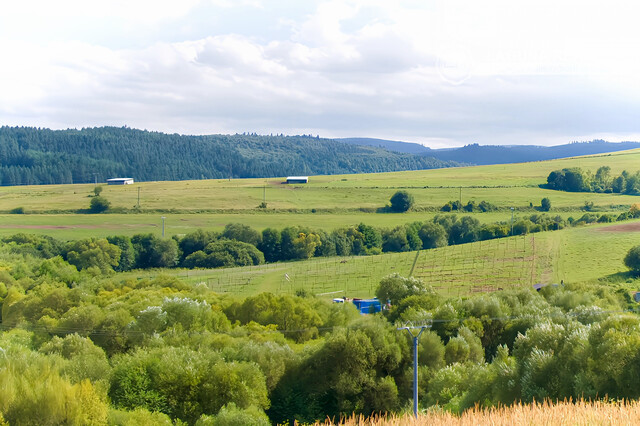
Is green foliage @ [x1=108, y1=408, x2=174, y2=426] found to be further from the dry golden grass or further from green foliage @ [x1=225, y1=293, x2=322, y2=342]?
green foliage @ [x1=225, y1=293, x2=322, y2=342]

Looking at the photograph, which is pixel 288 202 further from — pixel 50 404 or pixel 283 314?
pixel 50 404

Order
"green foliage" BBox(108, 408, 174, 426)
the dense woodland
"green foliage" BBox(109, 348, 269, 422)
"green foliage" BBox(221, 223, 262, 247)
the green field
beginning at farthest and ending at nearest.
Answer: "green foliage" BBox(221, 223, 262, 247), the green field, "green foliage" BBox(109, 348, 269, 422), the dense woodland, "green foliage" BBox(108, 408, 174, 426)

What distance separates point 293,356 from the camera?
106 feet

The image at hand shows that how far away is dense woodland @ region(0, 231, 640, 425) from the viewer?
22234 mm

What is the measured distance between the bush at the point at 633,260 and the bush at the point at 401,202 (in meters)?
52.4

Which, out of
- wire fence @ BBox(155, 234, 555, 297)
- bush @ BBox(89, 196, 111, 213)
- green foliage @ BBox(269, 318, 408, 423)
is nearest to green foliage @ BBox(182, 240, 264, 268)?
wire fence @ BBox(155, 234, 555, 297)

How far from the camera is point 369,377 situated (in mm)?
31000

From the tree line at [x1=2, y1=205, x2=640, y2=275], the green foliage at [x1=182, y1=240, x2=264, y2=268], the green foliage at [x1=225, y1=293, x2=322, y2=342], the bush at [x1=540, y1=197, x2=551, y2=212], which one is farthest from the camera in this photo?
the bush at [x1=540, y1=197, x2=551, y2=212]

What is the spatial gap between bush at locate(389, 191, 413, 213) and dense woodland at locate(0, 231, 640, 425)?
58408 mm

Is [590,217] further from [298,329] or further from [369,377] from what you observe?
[369,377]

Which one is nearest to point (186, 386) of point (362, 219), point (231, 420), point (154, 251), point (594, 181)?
point (231, 420)

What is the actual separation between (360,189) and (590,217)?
165 feet

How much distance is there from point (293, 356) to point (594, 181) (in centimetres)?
9689

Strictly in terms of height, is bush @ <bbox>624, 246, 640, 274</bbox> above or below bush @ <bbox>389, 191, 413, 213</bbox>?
below
